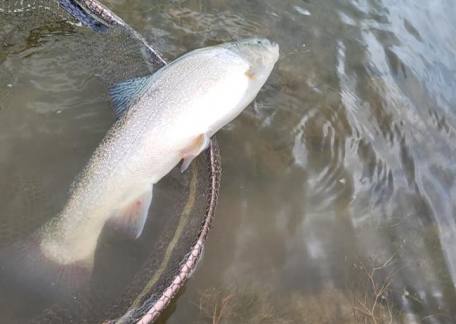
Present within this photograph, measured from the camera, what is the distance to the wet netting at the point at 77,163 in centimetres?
326

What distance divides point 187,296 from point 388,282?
1.43 m

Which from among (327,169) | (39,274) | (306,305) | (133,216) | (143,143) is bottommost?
(39,274)

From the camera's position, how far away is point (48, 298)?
329 cm

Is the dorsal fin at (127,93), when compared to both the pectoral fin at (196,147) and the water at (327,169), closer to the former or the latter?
the pectoral fin at (196,147)

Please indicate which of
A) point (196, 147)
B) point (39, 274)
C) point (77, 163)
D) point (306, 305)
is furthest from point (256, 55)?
point (39, 274)

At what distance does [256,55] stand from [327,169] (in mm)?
1227

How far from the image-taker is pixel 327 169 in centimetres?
440

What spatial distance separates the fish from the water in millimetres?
681

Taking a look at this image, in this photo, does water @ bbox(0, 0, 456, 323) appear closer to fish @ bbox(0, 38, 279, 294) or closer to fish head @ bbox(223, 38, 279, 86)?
fish @ bbox(0, 38, 279, 294)

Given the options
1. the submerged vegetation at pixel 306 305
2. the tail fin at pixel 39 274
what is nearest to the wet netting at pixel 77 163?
the tail fin at pixel 39 274

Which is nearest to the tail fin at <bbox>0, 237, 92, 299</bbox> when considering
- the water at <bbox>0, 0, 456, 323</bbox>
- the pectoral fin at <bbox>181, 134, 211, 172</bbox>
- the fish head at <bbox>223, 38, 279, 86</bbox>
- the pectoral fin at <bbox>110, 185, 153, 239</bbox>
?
the pectoral fin at <bbox>110, 185, 153, 239</bbox>

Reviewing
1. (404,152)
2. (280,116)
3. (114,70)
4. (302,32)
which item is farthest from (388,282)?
(302,32)

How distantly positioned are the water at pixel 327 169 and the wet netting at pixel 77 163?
0.07m

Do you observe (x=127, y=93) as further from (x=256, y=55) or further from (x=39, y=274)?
(x=39, y=274)
